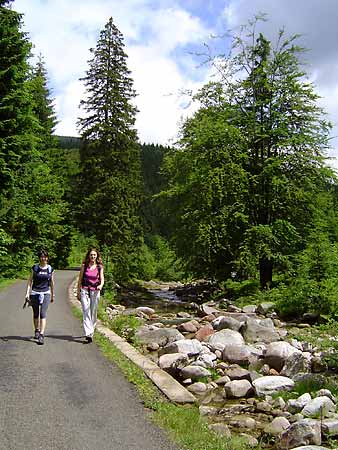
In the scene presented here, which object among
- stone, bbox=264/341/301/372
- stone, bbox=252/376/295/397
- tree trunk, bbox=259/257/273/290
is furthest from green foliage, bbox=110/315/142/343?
tree trunk, bbox=259/257/273/290

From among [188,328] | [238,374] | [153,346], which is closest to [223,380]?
[238,374]

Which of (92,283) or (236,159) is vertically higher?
(236,159)

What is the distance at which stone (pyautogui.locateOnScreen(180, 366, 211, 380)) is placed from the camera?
9.23 meters

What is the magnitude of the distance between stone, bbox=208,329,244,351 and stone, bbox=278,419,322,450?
555 cm

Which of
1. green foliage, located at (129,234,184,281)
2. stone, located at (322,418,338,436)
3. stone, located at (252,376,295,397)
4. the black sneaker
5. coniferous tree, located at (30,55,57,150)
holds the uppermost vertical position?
coniferous tree, located at (30,55,57,150)

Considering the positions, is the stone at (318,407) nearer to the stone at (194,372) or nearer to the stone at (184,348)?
the stone at (194,372)

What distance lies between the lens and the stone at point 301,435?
19.2 feet

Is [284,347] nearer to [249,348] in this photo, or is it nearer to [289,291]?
[249,348]

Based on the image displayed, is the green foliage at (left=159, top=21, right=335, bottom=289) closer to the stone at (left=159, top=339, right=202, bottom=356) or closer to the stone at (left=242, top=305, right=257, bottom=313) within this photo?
the stone at (left=242, top=305, right=257, bottom=313)

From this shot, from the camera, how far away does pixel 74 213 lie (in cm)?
3575

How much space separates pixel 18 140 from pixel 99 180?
11.6 metres

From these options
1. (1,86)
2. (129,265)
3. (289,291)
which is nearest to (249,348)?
(289,291)

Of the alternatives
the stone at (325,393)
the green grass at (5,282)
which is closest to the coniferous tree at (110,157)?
the green grass at (5,282)

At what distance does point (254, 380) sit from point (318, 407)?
201 cm
